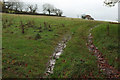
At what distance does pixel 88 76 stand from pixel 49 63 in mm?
3848

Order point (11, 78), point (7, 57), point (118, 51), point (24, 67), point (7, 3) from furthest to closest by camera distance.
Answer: point (7, 3) → point (118, 51) → point (7, 57) → point (24, 67) → point (11, 78)

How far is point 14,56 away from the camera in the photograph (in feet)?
36.2

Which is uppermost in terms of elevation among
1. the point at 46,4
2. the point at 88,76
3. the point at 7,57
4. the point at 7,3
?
the point at 46,4

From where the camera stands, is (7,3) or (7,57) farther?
(7,3)

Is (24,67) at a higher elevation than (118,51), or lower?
lower

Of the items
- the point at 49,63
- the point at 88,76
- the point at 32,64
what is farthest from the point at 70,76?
the point at 32,64

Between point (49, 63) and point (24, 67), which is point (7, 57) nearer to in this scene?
point (24, 67)

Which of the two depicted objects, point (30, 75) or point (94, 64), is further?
point (94, 64)

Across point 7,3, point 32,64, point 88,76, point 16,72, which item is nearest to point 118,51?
point 88,76

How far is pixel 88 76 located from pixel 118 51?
5904 mm

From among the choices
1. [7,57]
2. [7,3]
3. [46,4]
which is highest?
[46,4]

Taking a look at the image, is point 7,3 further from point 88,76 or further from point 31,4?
point 88,76

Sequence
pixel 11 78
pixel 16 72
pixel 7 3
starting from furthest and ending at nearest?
pixel 7 3
pixel 16 72
pixel 11 78

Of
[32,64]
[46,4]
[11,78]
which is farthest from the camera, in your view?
[46,4]
